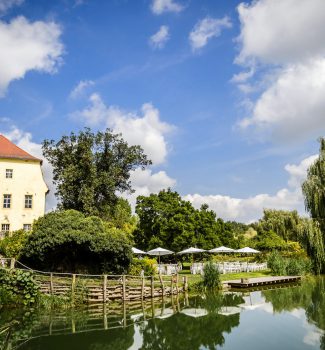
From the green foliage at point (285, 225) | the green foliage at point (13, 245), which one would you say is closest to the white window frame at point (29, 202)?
the green foliage at point (13, 245)

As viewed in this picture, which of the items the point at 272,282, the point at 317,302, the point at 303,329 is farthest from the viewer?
the point at 272,282

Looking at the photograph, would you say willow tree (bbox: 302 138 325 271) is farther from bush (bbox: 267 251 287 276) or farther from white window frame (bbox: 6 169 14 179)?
white window frame (bbox: 6 169 14 179)

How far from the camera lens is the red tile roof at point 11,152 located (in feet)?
117

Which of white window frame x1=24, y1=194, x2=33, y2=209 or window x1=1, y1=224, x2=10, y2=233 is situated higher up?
white window frame x1=24, y1=194, x2=33, y2=209

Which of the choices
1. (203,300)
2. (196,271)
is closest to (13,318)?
(203,300)

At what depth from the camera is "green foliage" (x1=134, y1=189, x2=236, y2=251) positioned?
39.8 metres

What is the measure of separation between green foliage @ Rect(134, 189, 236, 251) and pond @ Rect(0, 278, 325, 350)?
55.3ft

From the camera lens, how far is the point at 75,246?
23828 mm

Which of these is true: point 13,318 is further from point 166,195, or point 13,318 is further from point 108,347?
point 166,195

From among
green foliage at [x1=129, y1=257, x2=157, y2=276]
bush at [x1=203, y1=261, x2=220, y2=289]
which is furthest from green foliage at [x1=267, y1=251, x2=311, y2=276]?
green foliage at [x1=129, y1=257, x2=157, y2=276]

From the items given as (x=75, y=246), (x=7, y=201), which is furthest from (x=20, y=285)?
(x=7, y=201)

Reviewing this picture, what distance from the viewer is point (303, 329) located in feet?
49.7

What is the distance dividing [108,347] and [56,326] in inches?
140

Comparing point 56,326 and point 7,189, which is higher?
point 7,189
